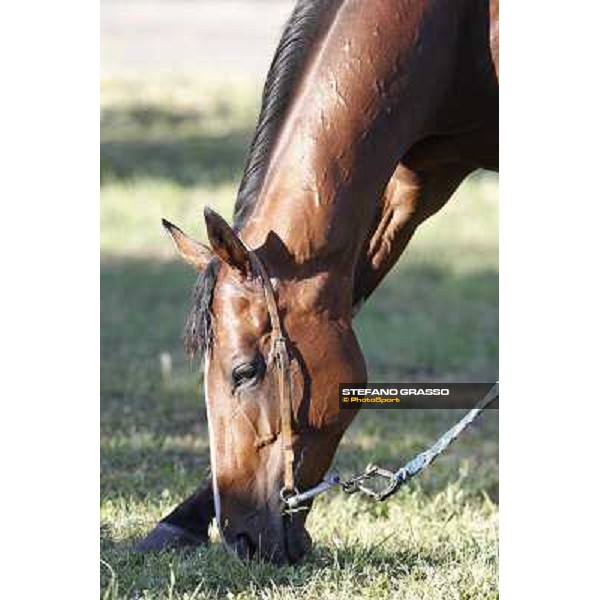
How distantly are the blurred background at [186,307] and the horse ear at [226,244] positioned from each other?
748mm

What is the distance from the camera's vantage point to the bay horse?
4.11 meters

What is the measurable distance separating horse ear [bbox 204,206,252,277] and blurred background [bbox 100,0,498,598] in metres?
0.75

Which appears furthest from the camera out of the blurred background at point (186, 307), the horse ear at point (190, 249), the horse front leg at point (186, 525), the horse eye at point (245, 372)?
the blurred background at point (186, 307)

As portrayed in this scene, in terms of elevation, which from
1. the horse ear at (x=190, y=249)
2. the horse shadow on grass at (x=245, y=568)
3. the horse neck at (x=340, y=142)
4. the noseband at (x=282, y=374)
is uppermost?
the horse neck at (x=340, y=142)

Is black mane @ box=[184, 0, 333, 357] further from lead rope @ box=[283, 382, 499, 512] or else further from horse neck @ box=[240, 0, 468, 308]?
lead rope @ box=[283, 382, 499, 512]

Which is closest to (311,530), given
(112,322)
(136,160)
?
(112,322)

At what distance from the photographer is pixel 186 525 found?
4.76 m

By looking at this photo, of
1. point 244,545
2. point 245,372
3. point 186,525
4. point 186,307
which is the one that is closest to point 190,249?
point 245,372

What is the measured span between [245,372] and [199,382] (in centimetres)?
57

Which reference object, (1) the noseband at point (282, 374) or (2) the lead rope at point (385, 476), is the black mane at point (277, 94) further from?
(2) the lead rope at point (385, 476)

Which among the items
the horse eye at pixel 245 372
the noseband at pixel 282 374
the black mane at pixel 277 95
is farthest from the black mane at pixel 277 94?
the horse eye at pixel 245 372

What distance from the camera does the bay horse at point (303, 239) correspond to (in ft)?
13.5
